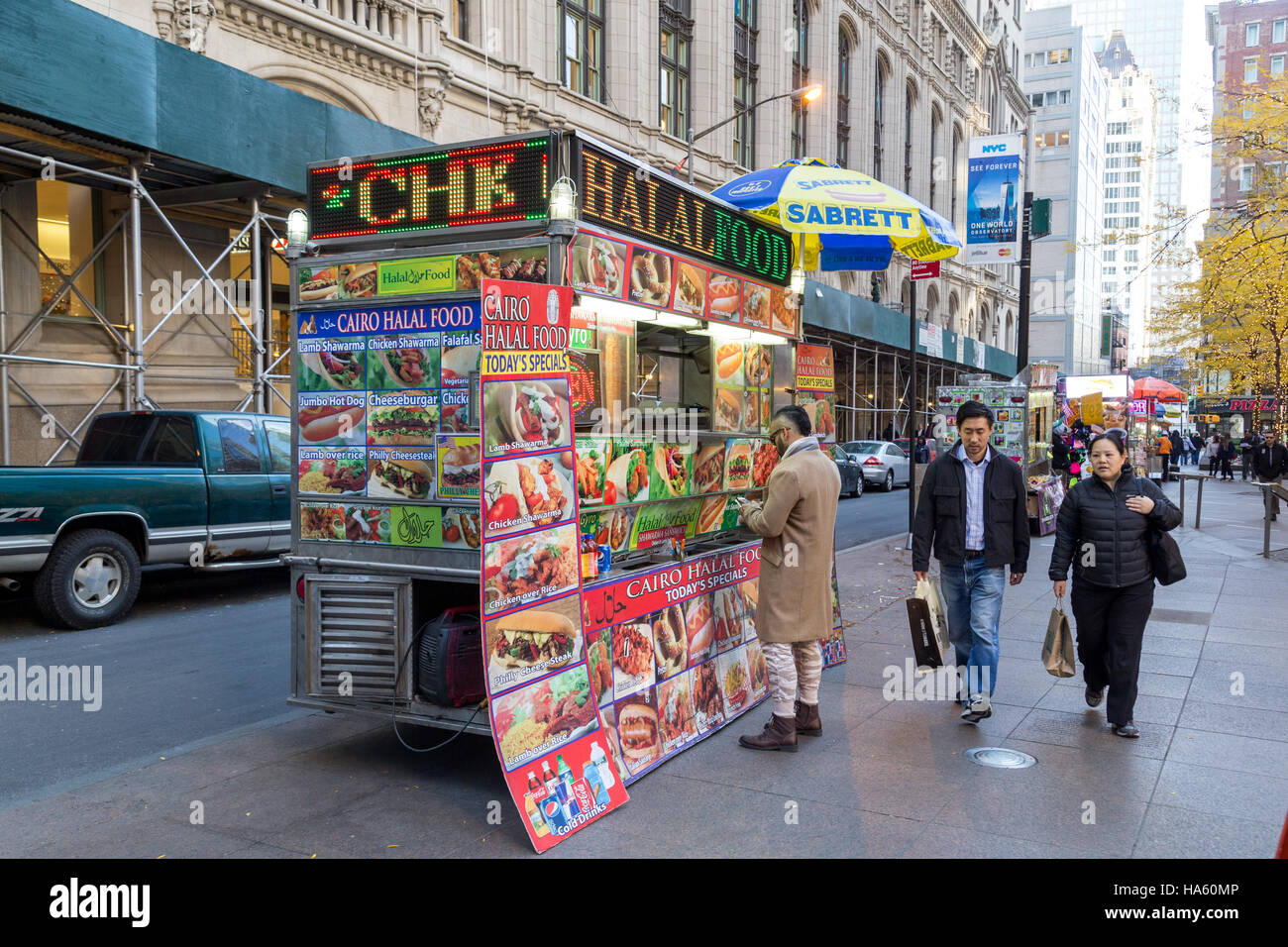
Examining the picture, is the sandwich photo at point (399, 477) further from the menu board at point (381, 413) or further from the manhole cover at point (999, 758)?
the manhole cover at point (999, 758)

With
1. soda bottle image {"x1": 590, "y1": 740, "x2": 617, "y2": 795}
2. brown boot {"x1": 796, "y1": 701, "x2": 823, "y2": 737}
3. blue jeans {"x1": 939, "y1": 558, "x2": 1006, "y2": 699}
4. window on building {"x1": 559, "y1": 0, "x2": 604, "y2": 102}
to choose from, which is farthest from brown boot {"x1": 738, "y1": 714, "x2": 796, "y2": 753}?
window on building {"x1": 559, "y1": 0, "x2": 604, "y2": 102}

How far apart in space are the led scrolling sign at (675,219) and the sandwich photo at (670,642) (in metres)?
2.22

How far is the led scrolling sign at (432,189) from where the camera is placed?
4.85m

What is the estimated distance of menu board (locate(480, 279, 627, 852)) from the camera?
4.21 m

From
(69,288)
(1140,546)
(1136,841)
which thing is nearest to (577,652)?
(1136,841)

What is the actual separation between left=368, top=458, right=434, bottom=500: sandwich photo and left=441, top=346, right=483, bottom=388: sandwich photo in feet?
1.55

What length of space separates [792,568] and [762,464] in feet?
6.50

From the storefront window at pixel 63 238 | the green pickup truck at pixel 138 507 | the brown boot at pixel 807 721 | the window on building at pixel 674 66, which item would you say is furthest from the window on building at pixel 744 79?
the brown boot at pixel 807 721

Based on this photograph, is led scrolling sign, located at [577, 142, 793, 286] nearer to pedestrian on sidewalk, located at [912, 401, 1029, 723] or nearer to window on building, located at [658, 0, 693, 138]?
pedestrian on sidewalk, located at [912, 401, 1029, 723]

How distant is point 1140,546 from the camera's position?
5781 mm

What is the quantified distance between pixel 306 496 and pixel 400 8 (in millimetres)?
16012

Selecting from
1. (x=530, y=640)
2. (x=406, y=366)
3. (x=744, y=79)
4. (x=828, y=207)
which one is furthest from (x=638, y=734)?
(x=744, y=79)
